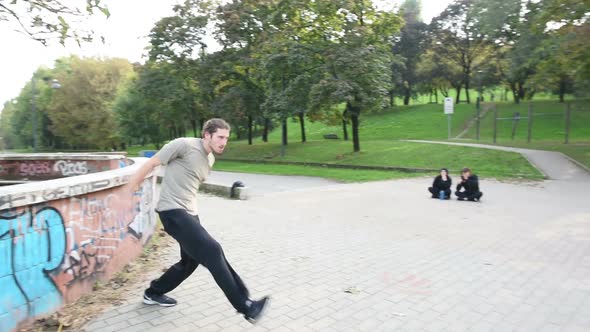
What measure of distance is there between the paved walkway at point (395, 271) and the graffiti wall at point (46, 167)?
12.6 ft

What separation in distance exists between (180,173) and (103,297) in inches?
66.1

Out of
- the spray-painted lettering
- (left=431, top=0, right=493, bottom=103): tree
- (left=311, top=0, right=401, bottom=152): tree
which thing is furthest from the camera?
(left=431, top=0, right=493, bottom=103): tree

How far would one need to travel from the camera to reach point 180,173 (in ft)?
12.1

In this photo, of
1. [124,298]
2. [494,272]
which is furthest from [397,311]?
[124,298]

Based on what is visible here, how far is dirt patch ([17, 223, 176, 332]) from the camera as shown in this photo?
3.59m

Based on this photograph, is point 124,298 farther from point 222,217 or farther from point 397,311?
point 222,217

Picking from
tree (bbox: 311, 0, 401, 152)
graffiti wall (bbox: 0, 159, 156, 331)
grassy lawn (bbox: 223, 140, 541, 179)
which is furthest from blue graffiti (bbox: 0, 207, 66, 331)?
tree (bbox: 311, 0, 401, 152)

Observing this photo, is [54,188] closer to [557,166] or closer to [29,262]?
[29,262]

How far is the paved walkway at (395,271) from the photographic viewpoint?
3867mm

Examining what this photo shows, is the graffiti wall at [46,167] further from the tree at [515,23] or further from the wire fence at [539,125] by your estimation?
the tree at [515,23]

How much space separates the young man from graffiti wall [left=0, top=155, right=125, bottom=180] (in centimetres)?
856

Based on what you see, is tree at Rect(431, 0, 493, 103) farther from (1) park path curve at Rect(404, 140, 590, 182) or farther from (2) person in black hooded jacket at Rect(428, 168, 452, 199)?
(2) person in black hooded jacket at Rect(428, 168, 452, 199)

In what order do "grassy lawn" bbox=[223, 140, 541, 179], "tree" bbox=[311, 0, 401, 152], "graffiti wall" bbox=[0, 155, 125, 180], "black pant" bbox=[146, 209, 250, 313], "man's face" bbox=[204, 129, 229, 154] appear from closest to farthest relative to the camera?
"black pant" bbox=[146, 209, 250, 313], "man's face" bbox=[204, 129, 229, 154], "graffiti wall" bbox=[0, 155, 125, 180], "grassy lawn" bbox=[223, 140, 541, 179], "tree" bbox=[311, 0, 401, 152]

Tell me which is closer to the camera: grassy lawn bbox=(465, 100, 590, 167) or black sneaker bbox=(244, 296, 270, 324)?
black sneaker bbox=(244, 296, 270, 324)
